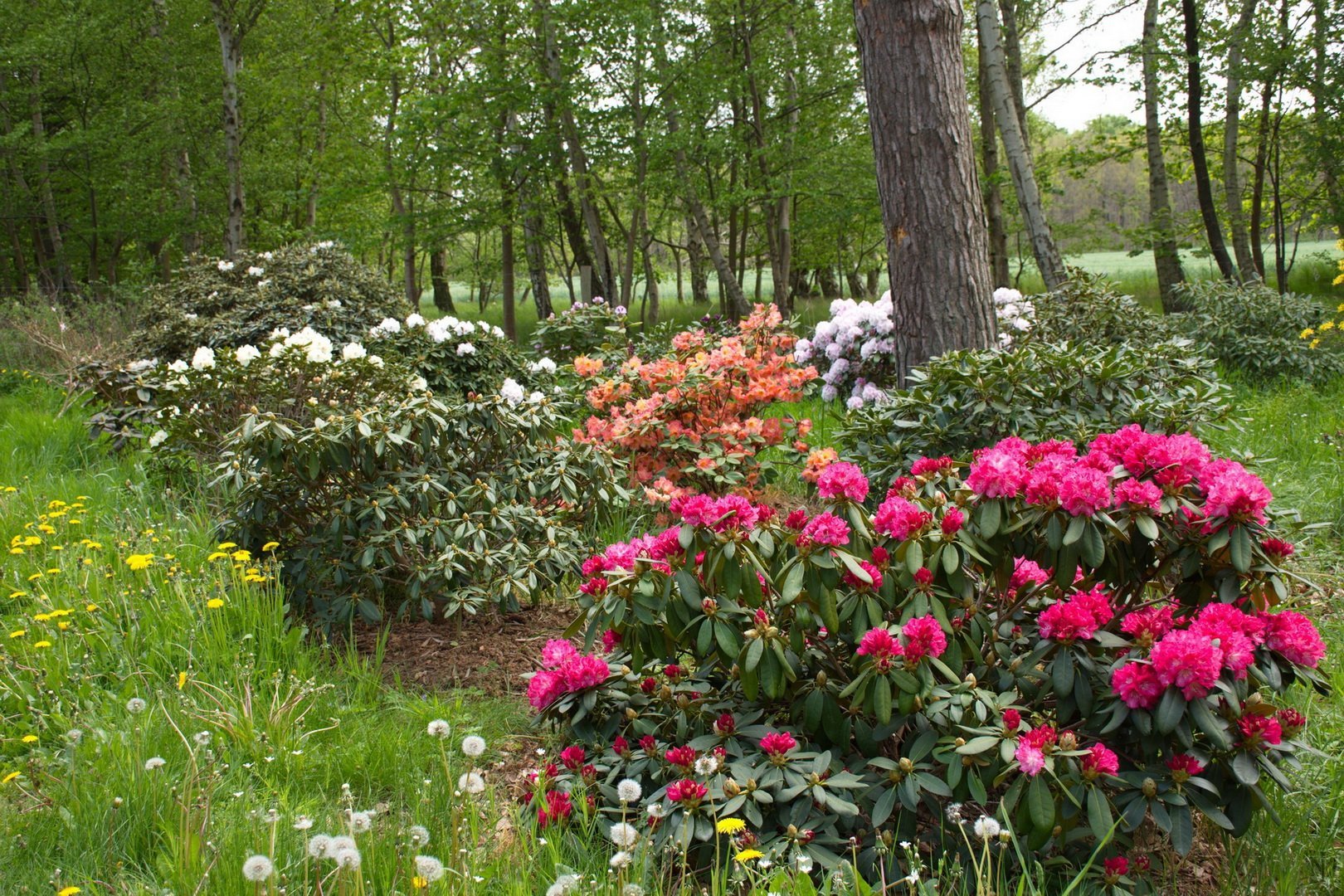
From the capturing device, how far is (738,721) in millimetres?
2154

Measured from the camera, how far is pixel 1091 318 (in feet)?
19.6

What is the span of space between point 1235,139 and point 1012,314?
8480 millimetres

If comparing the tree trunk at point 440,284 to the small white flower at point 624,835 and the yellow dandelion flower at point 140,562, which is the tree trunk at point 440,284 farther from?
the small white flower at point 624,835

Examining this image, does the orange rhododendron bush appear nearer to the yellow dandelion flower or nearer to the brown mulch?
the brown mulch

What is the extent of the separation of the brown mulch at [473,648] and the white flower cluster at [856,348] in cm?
259

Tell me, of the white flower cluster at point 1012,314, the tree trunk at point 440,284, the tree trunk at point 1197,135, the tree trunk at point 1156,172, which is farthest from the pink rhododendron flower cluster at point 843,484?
the tree trunk at point 440,284

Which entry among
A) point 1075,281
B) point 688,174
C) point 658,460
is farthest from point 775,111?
point 658,460

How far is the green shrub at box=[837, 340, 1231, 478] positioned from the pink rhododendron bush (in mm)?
1450

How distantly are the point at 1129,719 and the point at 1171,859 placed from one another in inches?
20.5

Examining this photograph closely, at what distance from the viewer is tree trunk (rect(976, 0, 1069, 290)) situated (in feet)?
27.1

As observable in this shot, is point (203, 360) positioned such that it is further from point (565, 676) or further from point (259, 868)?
point (259, 868)

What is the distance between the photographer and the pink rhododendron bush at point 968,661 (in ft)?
5.71

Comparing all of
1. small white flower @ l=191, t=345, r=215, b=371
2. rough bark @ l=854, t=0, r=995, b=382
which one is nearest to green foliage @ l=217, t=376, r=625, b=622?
small white flower @ l=191, t=345, r=215, b=371

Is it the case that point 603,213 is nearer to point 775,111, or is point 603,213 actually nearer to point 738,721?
point 775,111
